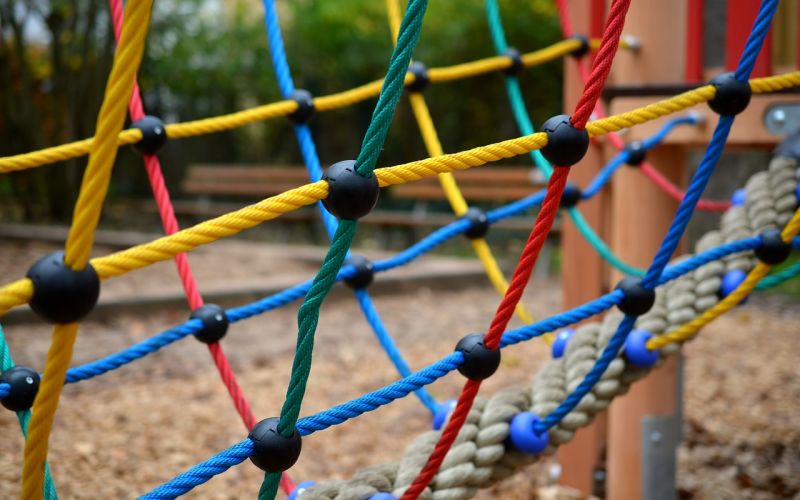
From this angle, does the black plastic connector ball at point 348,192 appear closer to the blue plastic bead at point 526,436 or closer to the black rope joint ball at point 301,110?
the blue plastic bead at point 526,436

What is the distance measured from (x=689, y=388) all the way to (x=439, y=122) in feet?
14.5

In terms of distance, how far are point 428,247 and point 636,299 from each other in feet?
1.83

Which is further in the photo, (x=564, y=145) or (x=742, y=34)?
(x=742, y=34)

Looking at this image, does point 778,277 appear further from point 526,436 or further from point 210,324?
point 210,324

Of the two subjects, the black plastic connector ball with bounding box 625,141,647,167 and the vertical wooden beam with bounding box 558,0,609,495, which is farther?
the vertical wooden beam with bounding box 558,0,609,495

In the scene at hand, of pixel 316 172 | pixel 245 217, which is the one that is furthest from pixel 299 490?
pixel 316 172

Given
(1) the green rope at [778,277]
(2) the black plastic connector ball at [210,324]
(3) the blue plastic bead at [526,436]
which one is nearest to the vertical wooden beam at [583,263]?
(1) the green rope at [778,277]

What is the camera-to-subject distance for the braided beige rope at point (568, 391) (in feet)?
3.13

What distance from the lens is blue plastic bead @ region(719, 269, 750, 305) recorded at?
3.88 feet

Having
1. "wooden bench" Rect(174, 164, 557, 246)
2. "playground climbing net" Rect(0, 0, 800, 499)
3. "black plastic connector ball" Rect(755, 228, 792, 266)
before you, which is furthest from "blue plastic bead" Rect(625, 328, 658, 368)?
"wooden bench" Rect(174, 164, 557, 246)

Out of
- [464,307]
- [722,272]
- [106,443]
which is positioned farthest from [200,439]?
[464,307]

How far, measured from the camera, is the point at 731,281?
1.19 metres

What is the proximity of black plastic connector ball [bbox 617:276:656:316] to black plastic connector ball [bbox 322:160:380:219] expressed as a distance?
485 mm

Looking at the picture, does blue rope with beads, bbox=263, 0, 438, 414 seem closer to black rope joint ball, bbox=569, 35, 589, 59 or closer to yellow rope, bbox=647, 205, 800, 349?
yellow rope, bbox=647, 205, 800, 349
